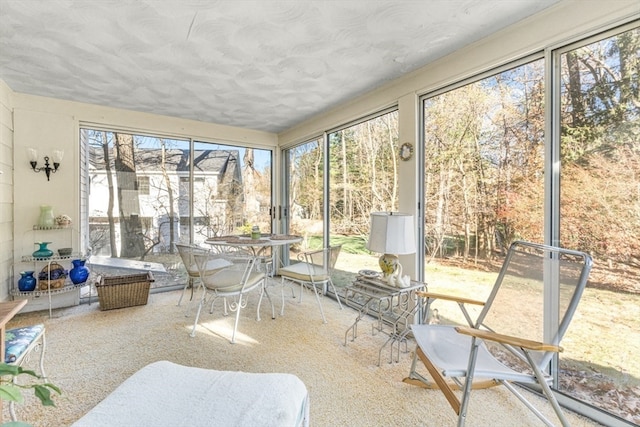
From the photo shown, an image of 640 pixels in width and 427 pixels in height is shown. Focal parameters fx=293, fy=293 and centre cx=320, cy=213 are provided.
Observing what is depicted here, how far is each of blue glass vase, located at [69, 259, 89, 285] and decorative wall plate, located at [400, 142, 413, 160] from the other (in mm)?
3711

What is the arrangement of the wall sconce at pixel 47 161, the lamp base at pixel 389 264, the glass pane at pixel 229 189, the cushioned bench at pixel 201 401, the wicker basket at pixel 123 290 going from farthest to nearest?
the glass pane at pixel 229 189 < the wicker basket at pixel 123 290 < the wall sconce at pixel 47 161 < the lamp base at pixel 389 264 < the cushioned bench at pixel 201 401

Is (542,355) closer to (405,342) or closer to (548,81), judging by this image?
(405,342)

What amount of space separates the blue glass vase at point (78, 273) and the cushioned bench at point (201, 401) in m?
2.72

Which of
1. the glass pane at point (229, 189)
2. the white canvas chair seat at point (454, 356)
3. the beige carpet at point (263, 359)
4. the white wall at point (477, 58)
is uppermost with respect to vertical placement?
the white wall at point (477, 58)

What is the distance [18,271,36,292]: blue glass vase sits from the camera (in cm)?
305

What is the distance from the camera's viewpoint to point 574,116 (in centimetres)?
181

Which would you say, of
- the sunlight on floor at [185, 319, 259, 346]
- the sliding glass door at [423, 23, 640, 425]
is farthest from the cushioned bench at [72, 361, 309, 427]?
the sliding glass door at [423, 23, 640, 425]

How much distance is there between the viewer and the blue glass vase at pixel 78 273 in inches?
129

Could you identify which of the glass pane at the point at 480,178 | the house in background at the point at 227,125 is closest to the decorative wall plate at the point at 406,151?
the house in background at the point at 227,125

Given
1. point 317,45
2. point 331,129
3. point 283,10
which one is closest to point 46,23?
point 283,10

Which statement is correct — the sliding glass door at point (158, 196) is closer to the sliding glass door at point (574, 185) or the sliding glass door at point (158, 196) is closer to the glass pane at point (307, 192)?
the glass pane at point (307, 192)

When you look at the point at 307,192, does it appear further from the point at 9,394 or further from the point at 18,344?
the point at 9,394

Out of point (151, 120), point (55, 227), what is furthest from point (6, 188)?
point (151, 120)

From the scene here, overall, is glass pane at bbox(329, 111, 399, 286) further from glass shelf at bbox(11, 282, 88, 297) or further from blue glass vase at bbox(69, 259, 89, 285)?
glass shelf at bbox(11, 282, 88, 297)
